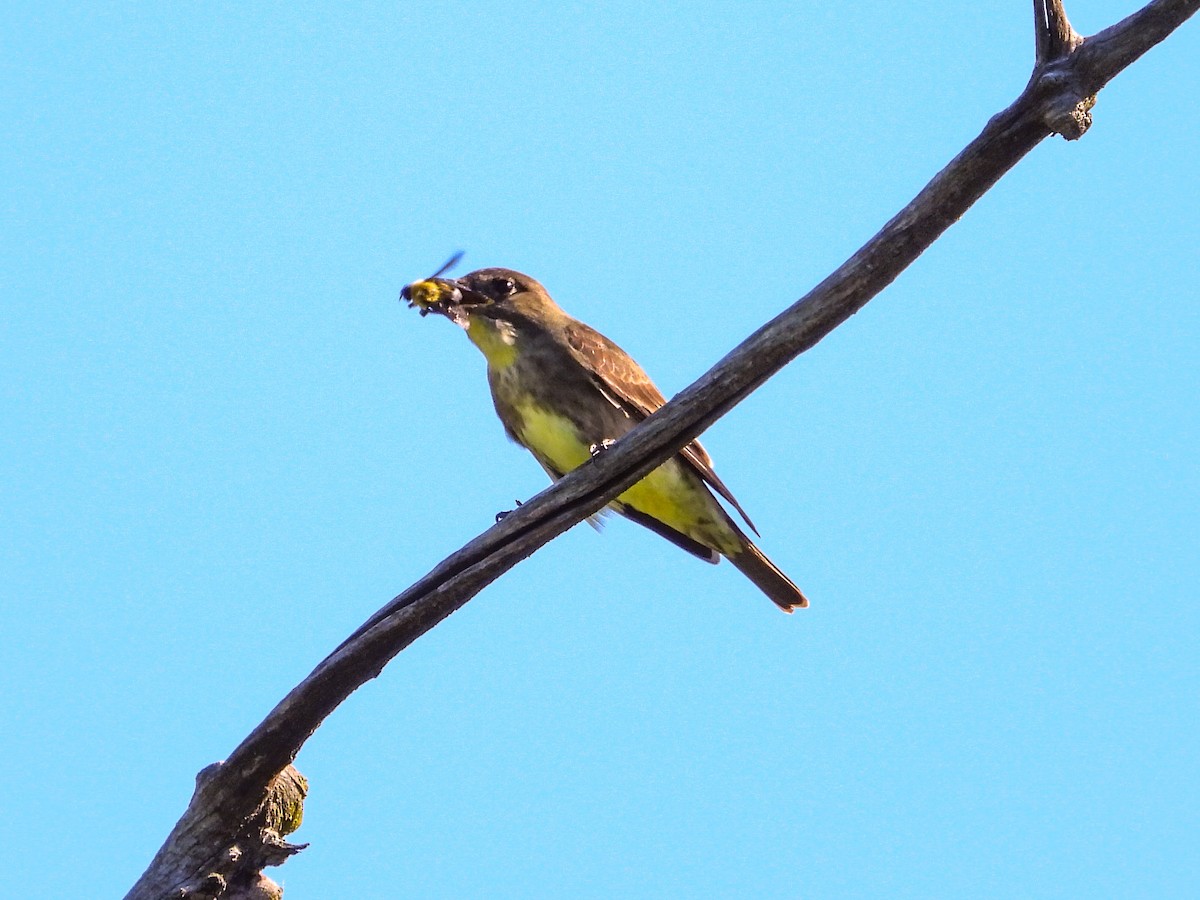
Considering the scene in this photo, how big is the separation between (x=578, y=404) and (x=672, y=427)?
11.2 feet

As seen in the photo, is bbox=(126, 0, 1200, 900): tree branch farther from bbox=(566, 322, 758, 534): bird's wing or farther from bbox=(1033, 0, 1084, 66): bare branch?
bbox=(566, 322, 758, 534): bird's wing

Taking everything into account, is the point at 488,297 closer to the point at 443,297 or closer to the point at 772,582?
the point at 443,297

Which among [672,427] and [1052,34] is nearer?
[1052,34]

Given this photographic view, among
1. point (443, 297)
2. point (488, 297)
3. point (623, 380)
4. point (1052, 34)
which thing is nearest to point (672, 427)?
point (1052, 34)

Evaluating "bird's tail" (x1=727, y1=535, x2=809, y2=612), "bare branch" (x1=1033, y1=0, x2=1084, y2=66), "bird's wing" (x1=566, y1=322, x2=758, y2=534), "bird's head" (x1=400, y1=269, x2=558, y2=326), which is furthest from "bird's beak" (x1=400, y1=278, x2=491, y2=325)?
"bare branch" (x1=1033, y1=0, x2=1084, y2=66)

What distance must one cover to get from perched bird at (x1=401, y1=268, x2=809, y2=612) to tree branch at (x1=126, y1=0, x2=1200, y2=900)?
121 inches

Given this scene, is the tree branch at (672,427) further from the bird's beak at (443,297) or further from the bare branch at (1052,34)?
the bird's beak at (443,297)

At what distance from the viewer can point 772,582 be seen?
7.85m

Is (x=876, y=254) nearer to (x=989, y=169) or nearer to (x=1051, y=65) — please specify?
(x=989, y=169)

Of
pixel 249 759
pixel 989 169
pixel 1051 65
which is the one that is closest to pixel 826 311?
pixel 989 169

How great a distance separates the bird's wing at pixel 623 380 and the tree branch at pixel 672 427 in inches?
123

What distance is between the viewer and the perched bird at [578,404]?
750 cm

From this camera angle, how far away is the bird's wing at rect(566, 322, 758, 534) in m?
7.50

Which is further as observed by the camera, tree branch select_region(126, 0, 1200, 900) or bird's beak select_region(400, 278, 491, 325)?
bird's beak select_region(400, 278, 491, 325)
